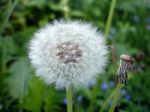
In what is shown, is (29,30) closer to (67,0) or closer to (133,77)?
(67,0)

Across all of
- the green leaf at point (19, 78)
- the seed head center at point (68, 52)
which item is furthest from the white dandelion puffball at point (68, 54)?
the green leaf at point (19, 78)

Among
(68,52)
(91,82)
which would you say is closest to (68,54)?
(68,52)

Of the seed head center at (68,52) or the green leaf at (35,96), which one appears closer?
the seed head center at (68,52)

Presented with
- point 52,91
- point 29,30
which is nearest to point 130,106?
point 52,91

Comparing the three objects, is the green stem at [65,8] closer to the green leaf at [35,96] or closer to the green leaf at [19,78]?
the green leaf at [19,78]

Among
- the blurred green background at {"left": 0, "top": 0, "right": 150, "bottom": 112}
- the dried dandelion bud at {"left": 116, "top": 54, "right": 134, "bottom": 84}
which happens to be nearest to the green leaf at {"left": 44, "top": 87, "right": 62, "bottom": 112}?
the blurred green background at {"left": 0, "top": 0, "right": 150, "bottom": 112}

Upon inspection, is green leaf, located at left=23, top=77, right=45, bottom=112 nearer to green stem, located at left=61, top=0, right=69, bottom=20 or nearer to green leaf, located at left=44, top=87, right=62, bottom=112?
green leaf, located at left=44, top=87, right=62, bottom=112
